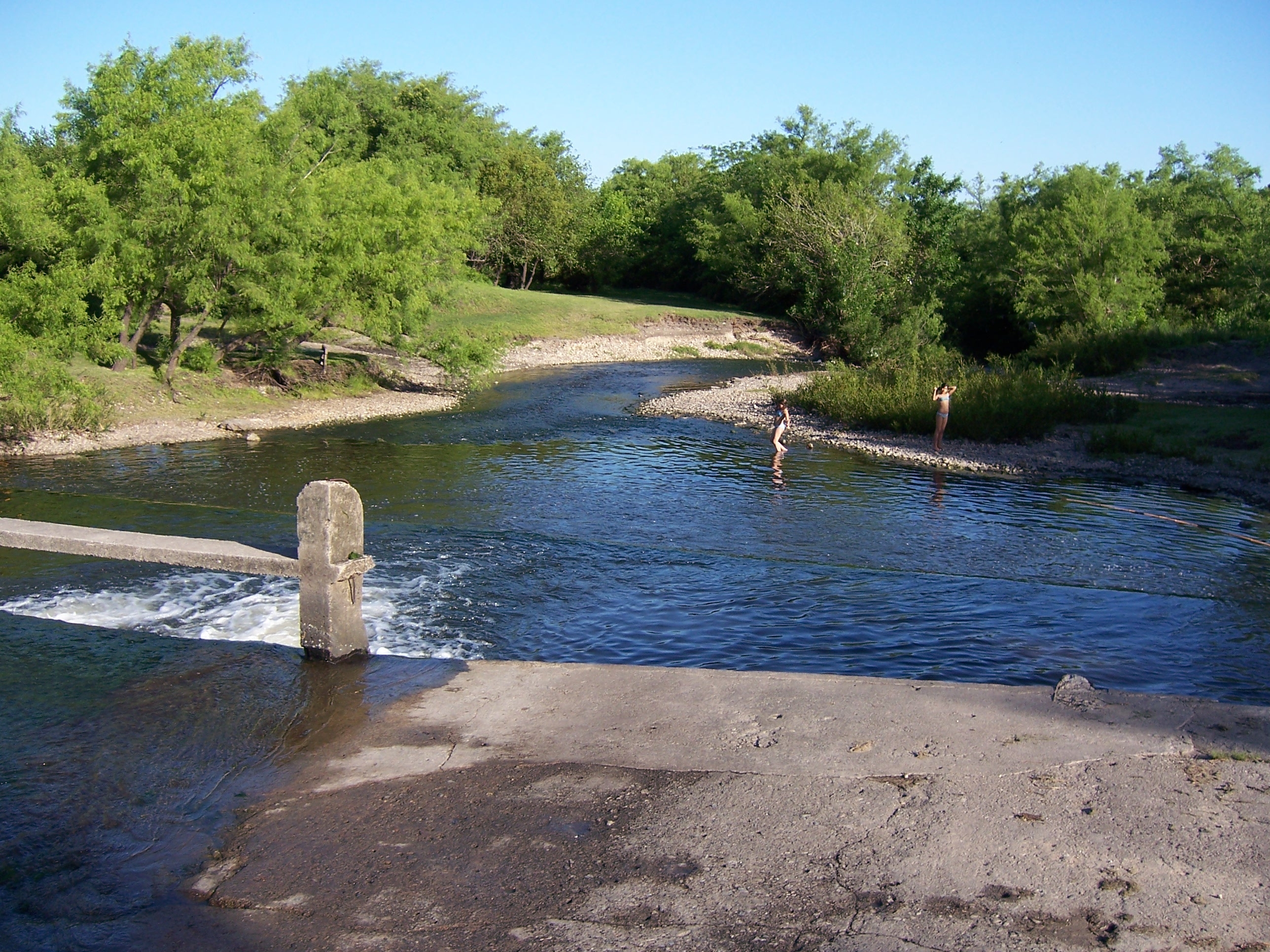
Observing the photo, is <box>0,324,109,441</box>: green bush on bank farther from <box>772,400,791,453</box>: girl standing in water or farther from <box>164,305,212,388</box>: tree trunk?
<box>772,400,791,453</box>: girl standing in water

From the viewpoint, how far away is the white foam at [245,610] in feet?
33.7

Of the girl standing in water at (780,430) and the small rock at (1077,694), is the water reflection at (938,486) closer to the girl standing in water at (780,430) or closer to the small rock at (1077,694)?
the girl standing in water at (780,430)

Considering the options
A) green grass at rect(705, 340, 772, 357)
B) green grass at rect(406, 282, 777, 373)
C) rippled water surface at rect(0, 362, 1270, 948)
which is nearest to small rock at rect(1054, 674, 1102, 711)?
rippled water surface at rect(0, 362, 1270, 948)

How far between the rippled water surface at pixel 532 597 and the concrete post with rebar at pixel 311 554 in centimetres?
38

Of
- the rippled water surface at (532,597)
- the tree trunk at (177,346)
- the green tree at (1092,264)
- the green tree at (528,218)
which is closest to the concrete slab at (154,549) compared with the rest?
the rippled water surface at (532,597)

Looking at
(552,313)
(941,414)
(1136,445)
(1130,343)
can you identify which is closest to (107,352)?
(941,414)

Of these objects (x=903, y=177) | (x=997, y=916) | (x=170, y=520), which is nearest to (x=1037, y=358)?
(x=903, y=177)

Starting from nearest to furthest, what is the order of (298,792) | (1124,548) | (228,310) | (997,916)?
(997,916) < (298,792) < (1124,548) < (228,310)

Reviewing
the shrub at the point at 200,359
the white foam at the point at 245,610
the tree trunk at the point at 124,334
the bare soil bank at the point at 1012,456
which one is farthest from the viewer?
the shrub at the point at 200,359

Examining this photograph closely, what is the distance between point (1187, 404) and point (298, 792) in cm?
2911

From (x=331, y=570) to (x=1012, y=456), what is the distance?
19514 millimetres

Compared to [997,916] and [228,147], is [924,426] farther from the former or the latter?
[997,916]

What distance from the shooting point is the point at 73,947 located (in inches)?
185

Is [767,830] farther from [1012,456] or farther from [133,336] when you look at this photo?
[133,336]
